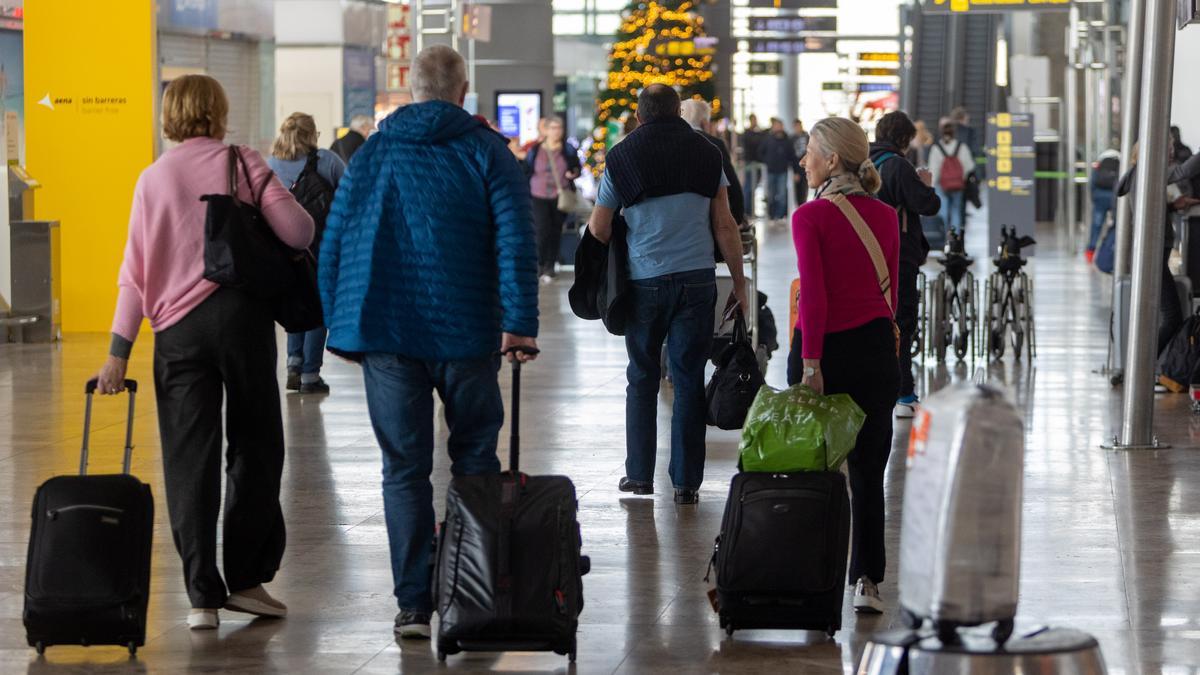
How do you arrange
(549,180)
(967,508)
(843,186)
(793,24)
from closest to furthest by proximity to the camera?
(967,508), (843,186), (549,180), (793,24)

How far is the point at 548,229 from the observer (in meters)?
21.8

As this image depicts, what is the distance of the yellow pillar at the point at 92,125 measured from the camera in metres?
16.0

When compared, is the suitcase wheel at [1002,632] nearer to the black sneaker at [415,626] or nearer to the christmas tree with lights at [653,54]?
the black sneaker at [415,626]

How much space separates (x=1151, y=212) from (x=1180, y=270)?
10.8 feet

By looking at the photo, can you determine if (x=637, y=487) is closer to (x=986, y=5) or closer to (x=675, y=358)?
(x=675, y=358)

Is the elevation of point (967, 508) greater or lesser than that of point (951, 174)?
greater

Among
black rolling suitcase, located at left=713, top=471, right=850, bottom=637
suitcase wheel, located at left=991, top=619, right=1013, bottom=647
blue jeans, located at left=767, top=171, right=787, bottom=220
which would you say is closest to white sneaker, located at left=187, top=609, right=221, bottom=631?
black rolling suitcase, located at left=713, top=471, right=850, bottom=637

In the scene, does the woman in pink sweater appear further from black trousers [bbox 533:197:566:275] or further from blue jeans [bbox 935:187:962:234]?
blue jeans [bbox 935:187:962:234]

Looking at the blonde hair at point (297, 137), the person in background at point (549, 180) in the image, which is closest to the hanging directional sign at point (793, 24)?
the person in background at point (549, 180)

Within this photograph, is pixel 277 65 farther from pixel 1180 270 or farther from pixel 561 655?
pixel 561 655

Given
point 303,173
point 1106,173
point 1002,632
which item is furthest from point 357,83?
point 1002,632

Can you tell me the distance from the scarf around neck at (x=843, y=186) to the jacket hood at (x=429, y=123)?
3.76ft

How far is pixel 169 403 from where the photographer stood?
5.78m

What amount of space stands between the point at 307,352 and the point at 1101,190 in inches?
563
